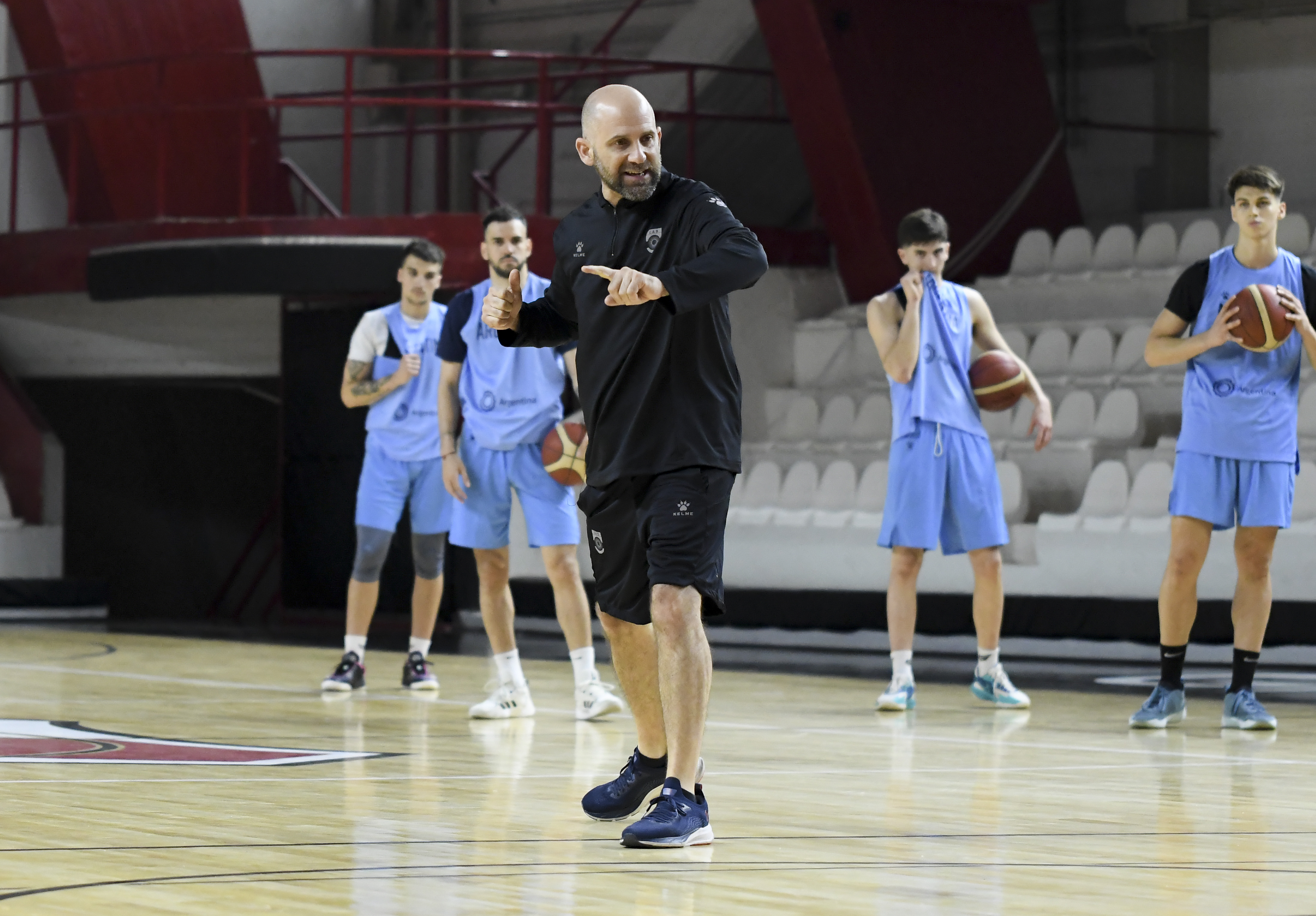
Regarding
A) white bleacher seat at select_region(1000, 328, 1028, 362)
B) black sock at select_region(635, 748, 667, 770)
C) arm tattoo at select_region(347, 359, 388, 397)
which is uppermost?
white bleacher seat at select_region(1000, 328, 1028, 362)

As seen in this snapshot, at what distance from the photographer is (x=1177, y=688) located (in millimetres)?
6691

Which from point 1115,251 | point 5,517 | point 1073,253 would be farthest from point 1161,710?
point 5,517

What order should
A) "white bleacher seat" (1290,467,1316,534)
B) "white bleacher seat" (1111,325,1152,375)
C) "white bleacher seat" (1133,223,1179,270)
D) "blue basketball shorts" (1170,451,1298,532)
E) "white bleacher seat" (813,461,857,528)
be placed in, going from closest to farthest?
"blue basketball shorts" (1170,451,1298,532) < "white bleacher seat" (1290,467,1316,534) < "white bleacher seat" (813,461,857,528) < "white bleacher seat" (1111,325,1152,375) < "white bleacher seat" (1133,223,1179,270)

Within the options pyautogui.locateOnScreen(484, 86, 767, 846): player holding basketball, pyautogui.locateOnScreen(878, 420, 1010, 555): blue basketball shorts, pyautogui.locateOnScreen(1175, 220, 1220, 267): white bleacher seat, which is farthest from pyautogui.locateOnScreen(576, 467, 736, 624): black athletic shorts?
pyautogui.locateOnScreen(1175, 220, 1220, 267): white bleacher seat

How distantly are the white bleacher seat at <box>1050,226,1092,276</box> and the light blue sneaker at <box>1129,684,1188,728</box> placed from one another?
6.95m

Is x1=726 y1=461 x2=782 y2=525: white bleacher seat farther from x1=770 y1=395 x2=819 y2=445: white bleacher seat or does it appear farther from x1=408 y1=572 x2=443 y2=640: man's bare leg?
x1=408 y1=572 x2=443 y2=640: man's bare leg

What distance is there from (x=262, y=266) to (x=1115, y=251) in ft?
19.0

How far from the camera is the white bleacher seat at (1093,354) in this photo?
477 inches

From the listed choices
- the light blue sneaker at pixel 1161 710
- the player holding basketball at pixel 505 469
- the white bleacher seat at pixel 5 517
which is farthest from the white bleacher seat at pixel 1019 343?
the white bleacher seat at pixel 5 517

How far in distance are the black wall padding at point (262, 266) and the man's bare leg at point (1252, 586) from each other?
741 centimetres

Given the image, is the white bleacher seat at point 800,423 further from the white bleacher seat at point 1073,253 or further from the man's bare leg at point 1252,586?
the man's bare leg at point 1252,586

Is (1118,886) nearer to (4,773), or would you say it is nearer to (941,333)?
(4,773)

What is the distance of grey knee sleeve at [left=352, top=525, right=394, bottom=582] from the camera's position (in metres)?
8.04

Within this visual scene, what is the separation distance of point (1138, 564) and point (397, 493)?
14.8ft
